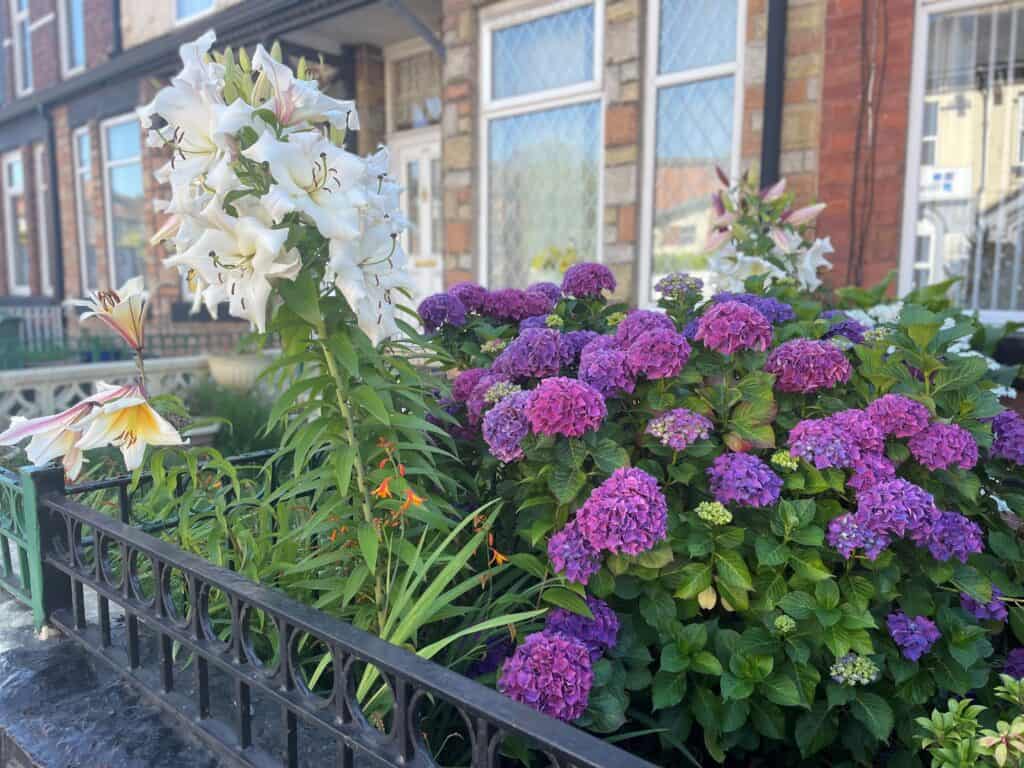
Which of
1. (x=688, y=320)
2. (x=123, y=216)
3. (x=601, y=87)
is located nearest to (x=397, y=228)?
(x=688, y=320)

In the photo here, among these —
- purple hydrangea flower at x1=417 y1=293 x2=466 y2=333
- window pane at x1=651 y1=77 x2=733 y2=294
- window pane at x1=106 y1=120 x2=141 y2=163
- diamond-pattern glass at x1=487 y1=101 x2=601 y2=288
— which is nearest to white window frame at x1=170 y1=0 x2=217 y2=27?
window pane at x1=106 y1=120 x2=141 y2=163

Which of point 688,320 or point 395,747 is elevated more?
point 688,320

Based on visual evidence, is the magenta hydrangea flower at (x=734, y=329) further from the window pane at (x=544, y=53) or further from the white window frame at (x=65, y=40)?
the white window frame at (x=65, y=40)

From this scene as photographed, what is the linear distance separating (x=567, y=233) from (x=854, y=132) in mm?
2100

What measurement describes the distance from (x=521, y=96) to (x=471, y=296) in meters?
3.88

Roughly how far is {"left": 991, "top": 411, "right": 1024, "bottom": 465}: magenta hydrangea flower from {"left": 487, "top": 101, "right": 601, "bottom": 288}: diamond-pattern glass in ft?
12.4

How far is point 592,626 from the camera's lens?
1.40m

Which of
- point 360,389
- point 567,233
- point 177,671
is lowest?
point 177,671

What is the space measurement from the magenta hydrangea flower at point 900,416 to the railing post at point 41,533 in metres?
1.73

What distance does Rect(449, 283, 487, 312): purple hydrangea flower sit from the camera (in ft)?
7.38

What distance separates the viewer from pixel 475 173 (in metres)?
5.95

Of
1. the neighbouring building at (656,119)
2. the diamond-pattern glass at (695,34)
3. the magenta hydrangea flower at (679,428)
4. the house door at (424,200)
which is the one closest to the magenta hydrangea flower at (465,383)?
the magenta hydrangea flower at (679,428)

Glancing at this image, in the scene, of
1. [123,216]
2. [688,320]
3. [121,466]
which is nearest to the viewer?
[688,320]

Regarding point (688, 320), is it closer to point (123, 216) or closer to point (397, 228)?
point (397, 228)
